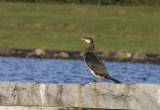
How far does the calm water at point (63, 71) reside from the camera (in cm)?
2467

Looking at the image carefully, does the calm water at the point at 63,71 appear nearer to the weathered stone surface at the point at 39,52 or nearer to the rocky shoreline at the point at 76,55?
the weathered stone surface at the point at 39,52

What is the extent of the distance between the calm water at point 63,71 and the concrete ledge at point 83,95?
11.0 m

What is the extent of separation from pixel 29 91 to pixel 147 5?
60783 mm

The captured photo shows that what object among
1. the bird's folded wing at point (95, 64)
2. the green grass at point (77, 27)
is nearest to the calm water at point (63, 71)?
the green grass at point (77, 27)

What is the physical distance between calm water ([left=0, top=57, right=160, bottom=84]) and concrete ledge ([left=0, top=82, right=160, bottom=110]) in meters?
11.0

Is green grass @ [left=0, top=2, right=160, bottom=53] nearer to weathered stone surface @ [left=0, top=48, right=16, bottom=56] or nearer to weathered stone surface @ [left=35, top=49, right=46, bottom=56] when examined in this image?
weathered stone surface @ [left=0, top=48, right=16, bottom=56]

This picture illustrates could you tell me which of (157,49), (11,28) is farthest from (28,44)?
(11,28)

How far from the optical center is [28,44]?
3969cm

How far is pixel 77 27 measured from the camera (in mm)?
53062

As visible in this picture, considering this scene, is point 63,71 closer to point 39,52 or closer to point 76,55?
point 76,55

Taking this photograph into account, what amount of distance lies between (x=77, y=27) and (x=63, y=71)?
83.7 ft

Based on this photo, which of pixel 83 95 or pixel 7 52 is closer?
pixel 83 95

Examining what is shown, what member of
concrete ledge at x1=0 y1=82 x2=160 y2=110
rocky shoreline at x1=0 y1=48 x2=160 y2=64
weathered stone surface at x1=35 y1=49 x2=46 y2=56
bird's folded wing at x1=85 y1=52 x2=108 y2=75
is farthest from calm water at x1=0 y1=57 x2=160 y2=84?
concrete ledge at x1=0 y1=82 x2=160 y2=110

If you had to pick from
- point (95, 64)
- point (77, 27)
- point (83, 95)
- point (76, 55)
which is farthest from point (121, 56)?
point (83, 95)
